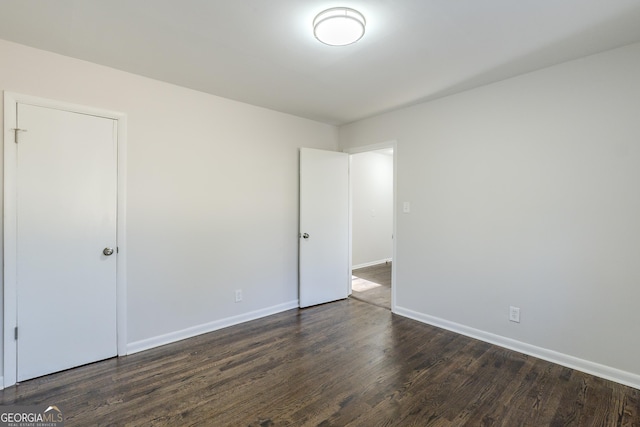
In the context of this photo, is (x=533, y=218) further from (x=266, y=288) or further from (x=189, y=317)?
(x=189, y=317)

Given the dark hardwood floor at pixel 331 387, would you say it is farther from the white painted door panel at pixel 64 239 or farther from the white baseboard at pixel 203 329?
the white painted door panel at pixel 64 239

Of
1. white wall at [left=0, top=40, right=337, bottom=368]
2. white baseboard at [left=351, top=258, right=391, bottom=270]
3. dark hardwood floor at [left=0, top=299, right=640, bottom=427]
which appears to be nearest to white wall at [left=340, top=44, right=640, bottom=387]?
dark hardwood floor at [left=0, top=299, right=640, bottom=427]

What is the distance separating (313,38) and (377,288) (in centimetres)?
371

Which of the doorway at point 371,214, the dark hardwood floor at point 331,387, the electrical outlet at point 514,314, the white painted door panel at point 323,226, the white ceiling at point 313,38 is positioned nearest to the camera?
the white ceiling at point 313,38

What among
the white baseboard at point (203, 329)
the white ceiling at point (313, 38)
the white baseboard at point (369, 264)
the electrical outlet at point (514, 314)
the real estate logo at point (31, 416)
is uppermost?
the white ceiling at point (313, 38)

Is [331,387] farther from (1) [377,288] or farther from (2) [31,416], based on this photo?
(1) [377,288]

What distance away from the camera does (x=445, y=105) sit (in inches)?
125

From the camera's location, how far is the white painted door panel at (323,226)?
3.88 meters

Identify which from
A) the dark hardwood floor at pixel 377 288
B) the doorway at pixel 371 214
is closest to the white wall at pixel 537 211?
the dark hardwood floor at pixel 377 288

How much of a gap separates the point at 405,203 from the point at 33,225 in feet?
11.1

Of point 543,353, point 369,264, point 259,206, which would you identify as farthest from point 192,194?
point 369,264

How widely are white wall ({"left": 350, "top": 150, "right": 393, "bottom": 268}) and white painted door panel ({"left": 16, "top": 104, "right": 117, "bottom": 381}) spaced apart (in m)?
4.22

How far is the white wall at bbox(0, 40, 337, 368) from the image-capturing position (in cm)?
251

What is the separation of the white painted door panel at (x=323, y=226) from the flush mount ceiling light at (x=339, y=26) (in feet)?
6.28
